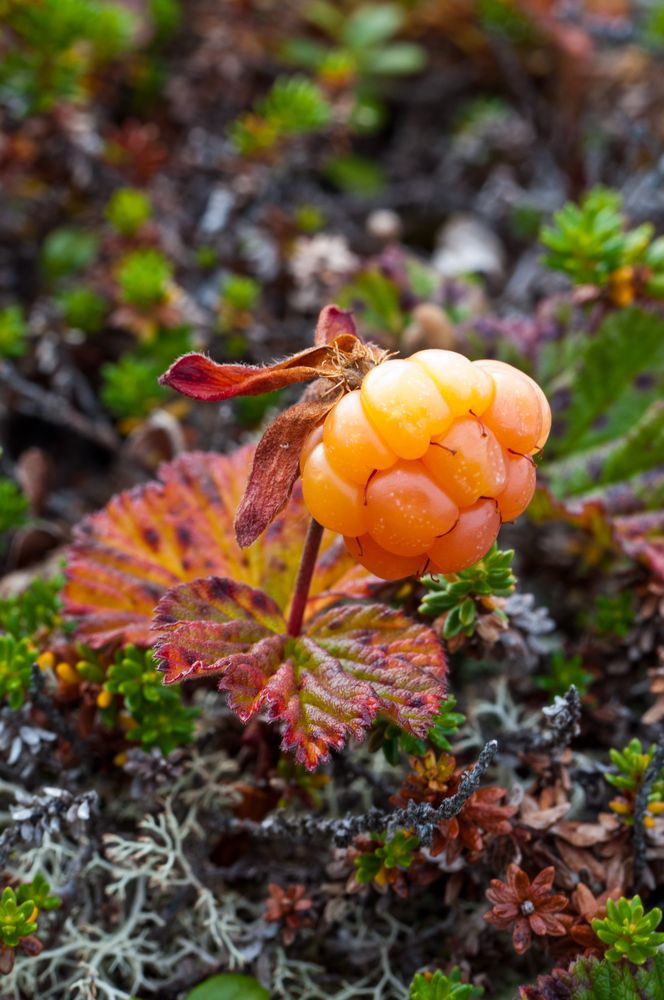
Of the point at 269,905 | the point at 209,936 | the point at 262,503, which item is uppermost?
the point at 262,503

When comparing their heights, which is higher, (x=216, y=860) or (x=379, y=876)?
(x=379, y=876)

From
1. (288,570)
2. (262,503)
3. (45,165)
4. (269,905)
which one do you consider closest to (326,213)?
(45,165)

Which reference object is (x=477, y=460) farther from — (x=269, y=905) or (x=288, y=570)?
(x=269, y=905)

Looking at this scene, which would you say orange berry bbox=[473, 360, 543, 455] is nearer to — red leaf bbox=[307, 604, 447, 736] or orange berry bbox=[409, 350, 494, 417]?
orange berry bbox=[409, 350, 494, 417]

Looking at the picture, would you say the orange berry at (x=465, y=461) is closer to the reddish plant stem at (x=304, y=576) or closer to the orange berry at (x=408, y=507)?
the orange berry at (x=408, y=507)

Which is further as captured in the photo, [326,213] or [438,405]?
[326,213]

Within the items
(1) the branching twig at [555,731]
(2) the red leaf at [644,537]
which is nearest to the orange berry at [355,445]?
(1) the branching twig at [555,731]

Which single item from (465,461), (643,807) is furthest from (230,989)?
(465,461)
